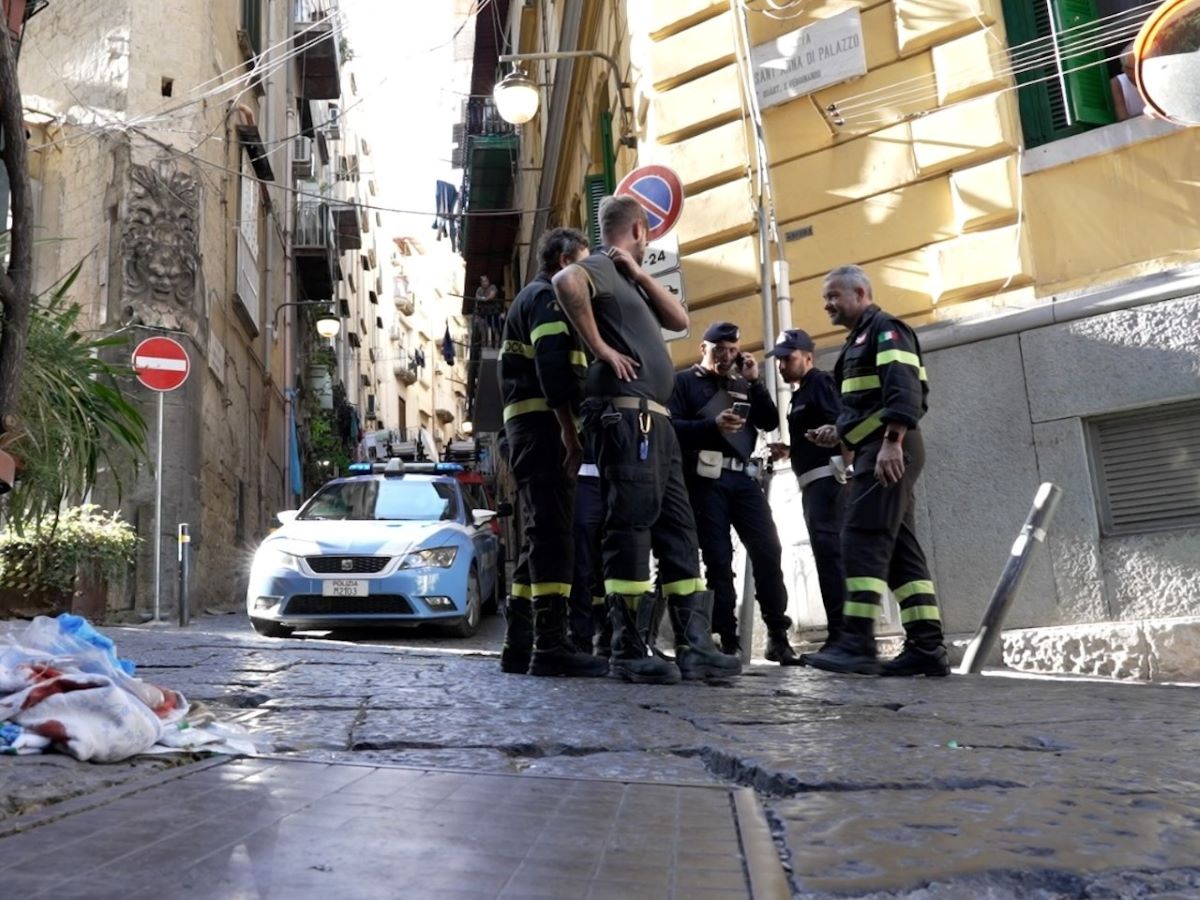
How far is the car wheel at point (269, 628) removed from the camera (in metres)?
9.29

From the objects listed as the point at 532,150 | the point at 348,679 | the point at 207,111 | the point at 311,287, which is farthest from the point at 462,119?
the point at 348,679

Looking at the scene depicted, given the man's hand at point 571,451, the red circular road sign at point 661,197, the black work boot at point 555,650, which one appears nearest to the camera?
the black work boot at point 555,650

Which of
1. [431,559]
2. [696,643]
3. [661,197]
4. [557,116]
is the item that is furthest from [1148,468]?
[557,116]

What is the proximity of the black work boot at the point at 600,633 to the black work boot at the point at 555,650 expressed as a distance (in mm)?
432

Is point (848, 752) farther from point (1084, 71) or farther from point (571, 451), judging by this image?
point (1084, 71)

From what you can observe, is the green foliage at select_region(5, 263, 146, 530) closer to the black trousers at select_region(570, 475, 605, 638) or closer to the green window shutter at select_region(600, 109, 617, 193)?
the black trousers at select_region(570, 475, 605, 638)

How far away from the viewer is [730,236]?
9617 millimetres

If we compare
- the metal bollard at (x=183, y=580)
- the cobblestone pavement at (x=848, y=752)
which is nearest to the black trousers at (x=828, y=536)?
the cobblestone pavement at (x=848, y=752)

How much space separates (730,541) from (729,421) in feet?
2.36

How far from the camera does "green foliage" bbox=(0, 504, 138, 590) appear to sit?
952 centimetres

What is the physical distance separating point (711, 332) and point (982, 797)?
425cm

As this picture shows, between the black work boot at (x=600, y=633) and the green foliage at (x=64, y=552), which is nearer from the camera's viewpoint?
the black work boot at (x=600, y=633)

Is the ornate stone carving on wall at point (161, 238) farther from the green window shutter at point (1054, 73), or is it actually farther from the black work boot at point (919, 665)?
the black work boot at point (919, 665)

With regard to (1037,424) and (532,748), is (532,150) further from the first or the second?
(532,748)
